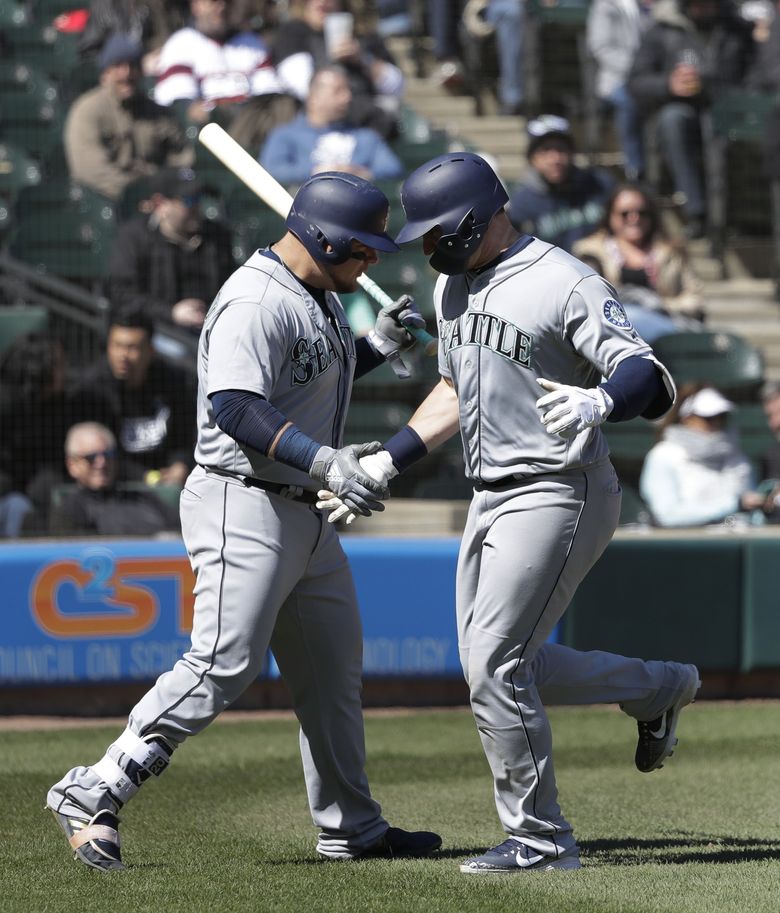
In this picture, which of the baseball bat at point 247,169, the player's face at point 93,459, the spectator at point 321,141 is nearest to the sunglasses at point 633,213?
the spectator at point 321,141

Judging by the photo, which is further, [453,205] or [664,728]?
[664,728]

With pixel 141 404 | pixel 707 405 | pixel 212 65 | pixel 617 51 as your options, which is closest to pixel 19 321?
pixel 141 404

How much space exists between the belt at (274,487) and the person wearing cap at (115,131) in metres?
5.97

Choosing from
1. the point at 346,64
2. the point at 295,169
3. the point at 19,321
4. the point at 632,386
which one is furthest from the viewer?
the point at 346,64

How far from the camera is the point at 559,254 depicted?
14.0ft

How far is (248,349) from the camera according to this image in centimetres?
415

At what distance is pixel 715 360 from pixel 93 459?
4.01 m

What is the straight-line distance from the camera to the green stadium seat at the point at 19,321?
27.8 feet

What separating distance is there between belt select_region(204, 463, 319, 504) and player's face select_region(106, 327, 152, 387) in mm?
4046

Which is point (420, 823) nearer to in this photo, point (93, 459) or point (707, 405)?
point (93, 459)

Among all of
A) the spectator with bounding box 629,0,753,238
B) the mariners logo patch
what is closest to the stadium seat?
the spectator with bounding box 629,0,753,238

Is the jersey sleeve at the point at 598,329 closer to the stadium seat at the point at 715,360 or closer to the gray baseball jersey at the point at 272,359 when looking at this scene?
the gray baseball jersey at the point at 272,359

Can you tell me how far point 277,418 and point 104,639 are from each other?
141 inches

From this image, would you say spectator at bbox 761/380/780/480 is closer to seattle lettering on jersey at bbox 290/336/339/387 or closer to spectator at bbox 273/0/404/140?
spectator at bbox 273/0/404/140
